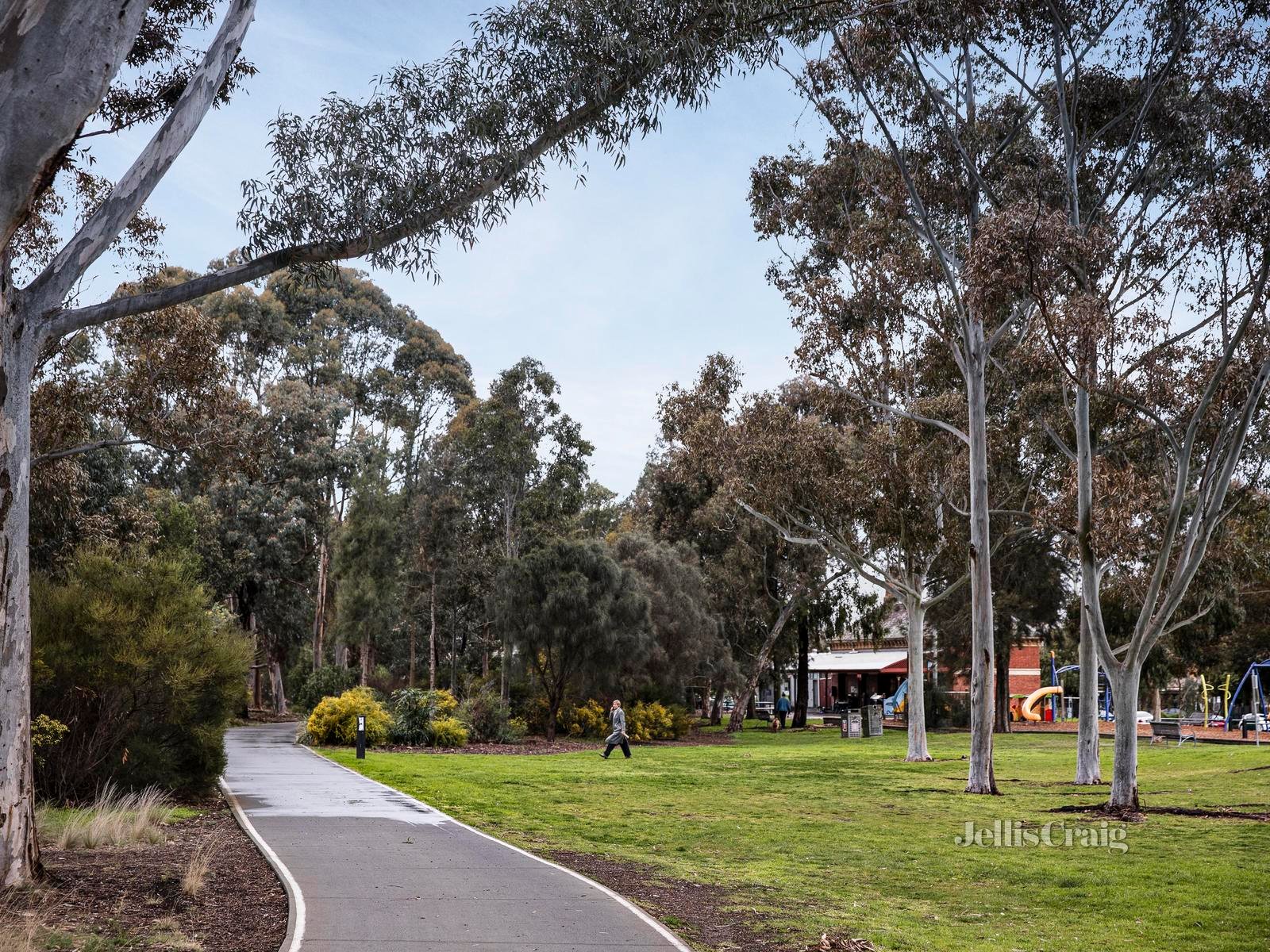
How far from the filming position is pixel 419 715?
2922 cm

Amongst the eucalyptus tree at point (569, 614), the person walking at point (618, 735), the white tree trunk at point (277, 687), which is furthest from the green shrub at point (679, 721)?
the white tree trunk at point (277, 687)

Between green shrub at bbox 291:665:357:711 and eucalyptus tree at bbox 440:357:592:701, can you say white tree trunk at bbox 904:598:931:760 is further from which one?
green shrub at bbox 291:665:357:711

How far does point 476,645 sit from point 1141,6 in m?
38.0

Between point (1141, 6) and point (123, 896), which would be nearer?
point (123, 896)

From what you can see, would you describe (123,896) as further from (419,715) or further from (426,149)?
(419,715)

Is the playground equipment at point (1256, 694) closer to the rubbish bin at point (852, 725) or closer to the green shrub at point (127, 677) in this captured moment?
the rubbish bin at point (852, 725)

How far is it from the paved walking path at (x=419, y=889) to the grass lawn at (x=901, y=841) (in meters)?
1.10

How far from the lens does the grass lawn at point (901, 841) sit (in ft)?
28.0

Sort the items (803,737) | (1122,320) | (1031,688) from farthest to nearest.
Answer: (1031,688), (803,737), (1122,320)

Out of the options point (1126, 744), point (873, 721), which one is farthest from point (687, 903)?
point (873, 721)

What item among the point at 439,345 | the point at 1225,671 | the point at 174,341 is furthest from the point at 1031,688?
the point at 174,341

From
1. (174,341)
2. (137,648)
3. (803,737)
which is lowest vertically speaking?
(803,737)

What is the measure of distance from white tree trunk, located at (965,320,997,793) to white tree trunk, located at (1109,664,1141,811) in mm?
2475

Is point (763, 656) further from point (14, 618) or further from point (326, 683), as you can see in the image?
point (14, 618)
